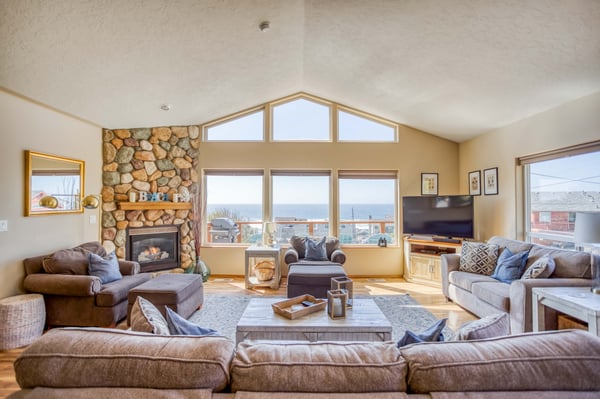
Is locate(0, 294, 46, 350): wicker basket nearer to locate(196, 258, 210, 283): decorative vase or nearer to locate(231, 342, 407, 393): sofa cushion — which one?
locate(196, 258, 210, 283): decorative vase

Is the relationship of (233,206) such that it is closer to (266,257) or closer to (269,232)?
(269,232)

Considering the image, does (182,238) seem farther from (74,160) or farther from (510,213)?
(510,213)

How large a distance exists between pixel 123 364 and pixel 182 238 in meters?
4.81

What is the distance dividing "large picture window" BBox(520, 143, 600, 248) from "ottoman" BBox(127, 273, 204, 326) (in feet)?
14.9

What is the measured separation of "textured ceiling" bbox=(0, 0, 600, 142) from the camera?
2.53 m

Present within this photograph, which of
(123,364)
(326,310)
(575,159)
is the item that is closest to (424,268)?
(575,159)

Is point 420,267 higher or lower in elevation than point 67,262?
lower

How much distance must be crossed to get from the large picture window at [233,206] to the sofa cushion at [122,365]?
469cm

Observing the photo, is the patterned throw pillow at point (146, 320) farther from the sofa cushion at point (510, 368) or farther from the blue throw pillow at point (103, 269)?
the blue throw pillow at point (103, 269)

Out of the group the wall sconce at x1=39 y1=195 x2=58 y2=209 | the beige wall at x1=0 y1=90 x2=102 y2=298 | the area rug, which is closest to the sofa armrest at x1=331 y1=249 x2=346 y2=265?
the area rug

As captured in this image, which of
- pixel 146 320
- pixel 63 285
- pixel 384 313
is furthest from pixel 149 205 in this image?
pixel 146 320

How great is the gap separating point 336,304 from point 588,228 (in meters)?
2.27

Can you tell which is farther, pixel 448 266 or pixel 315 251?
pixel 315 251

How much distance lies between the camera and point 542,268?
309 cm
